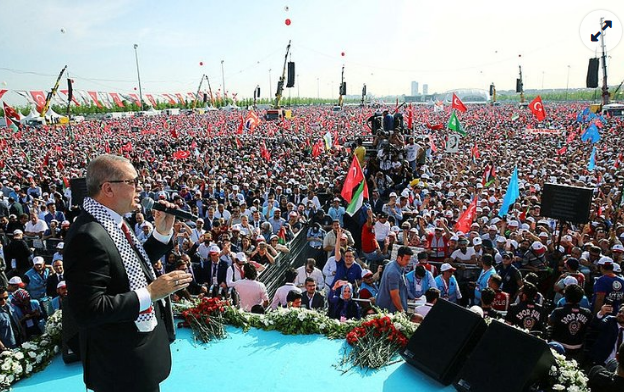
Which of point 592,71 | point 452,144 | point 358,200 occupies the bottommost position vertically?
point 358,200

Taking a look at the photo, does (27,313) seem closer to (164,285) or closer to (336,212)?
(164,285)

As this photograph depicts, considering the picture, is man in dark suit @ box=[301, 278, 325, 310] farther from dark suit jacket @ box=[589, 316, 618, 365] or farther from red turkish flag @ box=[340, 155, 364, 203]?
red turkish flag @ box=[340, 155, 364, 203]

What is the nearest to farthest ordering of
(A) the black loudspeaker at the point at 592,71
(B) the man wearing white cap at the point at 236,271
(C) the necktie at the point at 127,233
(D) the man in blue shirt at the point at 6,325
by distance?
(C) the necktie at the point at 127,233, (D) the man in blue shirt at the point at 6,325, (B) the man wearing white cap at the point at 236,271, (A) the black loudspeaker at the point at 592,71

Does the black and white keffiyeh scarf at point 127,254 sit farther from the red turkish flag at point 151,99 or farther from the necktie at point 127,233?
the red turkish flag at point 151,99

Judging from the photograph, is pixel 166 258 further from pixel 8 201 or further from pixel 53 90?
pixel 53 90

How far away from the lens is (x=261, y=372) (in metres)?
3.92

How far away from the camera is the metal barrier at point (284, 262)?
8.38 meters

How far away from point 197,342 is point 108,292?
8.42 ft

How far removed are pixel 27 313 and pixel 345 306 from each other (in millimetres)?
4727

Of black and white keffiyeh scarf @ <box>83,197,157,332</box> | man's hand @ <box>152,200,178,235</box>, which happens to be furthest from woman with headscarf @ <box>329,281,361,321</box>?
black and white keffiyeh scarf @ <box>83,197,157,332</box>

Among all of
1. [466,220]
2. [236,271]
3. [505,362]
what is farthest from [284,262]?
[505,362]

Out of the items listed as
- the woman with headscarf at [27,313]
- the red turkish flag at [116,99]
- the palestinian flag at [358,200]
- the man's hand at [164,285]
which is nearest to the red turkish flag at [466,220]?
the palestinian flag at [358,200]

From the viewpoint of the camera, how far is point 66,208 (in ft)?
46.2

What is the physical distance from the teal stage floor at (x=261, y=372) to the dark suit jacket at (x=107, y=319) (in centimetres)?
160
